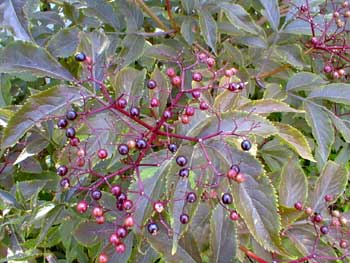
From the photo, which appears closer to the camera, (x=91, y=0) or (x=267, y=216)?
(x=267, y=216)

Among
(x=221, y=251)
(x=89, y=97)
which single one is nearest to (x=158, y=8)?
(x=89, y=97)

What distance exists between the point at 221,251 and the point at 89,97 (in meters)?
0.39

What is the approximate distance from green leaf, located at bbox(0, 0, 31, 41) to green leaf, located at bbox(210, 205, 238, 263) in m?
0.51

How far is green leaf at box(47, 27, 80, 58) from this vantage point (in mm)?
1263

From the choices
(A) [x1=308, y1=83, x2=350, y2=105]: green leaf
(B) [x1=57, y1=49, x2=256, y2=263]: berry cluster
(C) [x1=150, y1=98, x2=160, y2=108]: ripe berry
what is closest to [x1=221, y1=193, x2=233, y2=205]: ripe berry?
(B) [x1=57, y1=49, x2=256, y2=263]: berry cluster

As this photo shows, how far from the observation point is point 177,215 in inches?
32.7

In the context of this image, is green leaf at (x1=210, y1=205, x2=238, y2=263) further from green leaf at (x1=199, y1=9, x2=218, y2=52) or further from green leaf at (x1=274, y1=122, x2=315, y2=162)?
green leaf at (x1=199, y1=9, x2=218, y2=52)

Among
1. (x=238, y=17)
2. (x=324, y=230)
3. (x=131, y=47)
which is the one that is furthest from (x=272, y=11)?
(x=324, y=230)

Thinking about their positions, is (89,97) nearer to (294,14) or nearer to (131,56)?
(131,56)

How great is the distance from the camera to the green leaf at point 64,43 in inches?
49.7

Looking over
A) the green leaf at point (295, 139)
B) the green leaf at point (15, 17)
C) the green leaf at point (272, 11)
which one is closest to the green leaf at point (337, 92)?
the green leaf at point (272, 11)

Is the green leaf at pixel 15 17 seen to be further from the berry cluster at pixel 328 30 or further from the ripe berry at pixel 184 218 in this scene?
the berry cluster at pixel 328 30

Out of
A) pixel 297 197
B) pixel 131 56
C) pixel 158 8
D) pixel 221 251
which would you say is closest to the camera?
pixel 221 251

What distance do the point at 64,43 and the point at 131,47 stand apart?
18 centimetres
